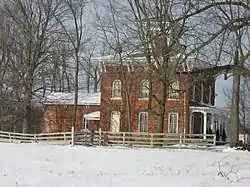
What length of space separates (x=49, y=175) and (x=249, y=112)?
193 feet

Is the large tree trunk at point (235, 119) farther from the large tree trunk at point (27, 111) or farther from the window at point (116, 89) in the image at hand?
the large tree trunk at point (27, 111)

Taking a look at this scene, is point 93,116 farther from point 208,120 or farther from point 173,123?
point 208,120

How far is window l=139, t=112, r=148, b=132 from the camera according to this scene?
161ft

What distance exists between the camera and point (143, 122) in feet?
161

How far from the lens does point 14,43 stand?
5234 cm

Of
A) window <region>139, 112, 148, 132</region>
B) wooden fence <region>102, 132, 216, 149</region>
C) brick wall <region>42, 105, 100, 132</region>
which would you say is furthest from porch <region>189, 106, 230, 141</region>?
brick wall <region>42, 105, 100, 132</region>

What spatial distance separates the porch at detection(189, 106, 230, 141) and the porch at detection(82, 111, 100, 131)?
9.27 meters

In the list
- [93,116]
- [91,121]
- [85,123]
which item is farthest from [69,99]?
[93,116]

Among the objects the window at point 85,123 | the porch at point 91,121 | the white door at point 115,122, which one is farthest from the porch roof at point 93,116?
the white door at point 115,122

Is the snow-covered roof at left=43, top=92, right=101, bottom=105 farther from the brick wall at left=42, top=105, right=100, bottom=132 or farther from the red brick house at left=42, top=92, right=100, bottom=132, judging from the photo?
the brick wall at left=42, top=105, right=100, bottom=132

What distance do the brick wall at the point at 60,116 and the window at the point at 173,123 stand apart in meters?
9.87

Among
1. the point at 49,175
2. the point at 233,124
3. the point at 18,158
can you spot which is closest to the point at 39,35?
the point at 233,124

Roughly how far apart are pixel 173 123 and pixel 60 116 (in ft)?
44.7

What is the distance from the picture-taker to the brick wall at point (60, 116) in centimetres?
5559
